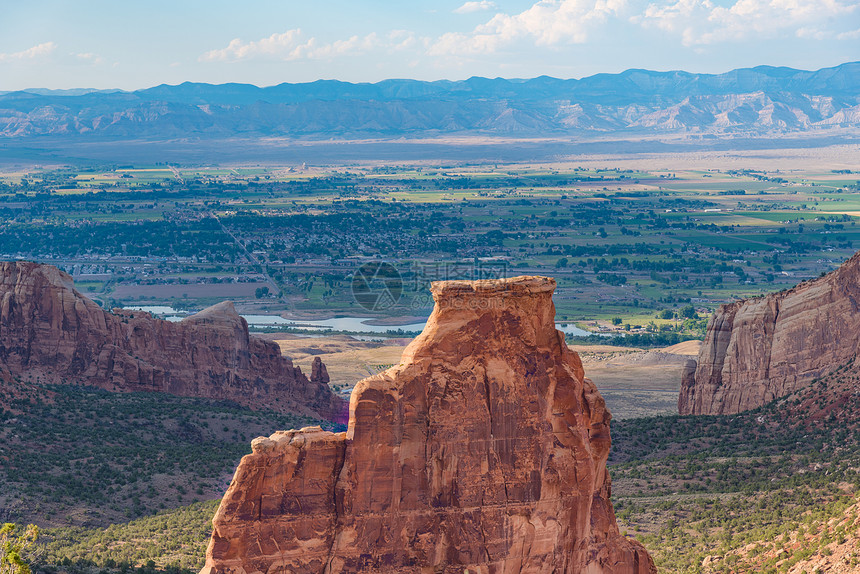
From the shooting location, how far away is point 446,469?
26094 mm

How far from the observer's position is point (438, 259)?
18775 centimetres

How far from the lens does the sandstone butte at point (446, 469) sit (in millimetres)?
25391

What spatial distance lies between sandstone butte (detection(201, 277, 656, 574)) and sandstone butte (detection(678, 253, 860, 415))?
1230 inches

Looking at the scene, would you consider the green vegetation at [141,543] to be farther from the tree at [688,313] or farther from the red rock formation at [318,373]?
the tree at [688,313]

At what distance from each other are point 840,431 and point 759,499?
22.1 feet

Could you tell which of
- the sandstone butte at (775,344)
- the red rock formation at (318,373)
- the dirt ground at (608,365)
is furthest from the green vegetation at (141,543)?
the dirt ground at (608,365)

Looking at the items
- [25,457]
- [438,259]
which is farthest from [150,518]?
[438,259]

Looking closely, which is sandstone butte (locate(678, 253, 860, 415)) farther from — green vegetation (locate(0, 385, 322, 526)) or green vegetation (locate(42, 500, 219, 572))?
green vegetation (locate(42, 500, 219, 572))

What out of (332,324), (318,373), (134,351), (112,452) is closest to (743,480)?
(112,452)

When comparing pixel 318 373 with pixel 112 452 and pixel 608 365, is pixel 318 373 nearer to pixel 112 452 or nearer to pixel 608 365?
pixel 112 452

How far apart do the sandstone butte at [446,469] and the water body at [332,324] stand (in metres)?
97.9

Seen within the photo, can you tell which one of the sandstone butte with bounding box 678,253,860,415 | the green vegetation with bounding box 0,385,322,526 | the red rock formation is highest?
the sandstone butte with bounding box 678,253,860,415

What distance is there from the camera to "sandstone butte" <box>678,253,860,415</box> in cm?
5547

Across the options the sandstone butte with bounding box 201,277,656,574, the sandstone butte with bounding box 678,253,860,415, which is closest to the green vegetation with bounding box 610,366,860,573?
the sandstone butte with bounding box 678,253,860,415
